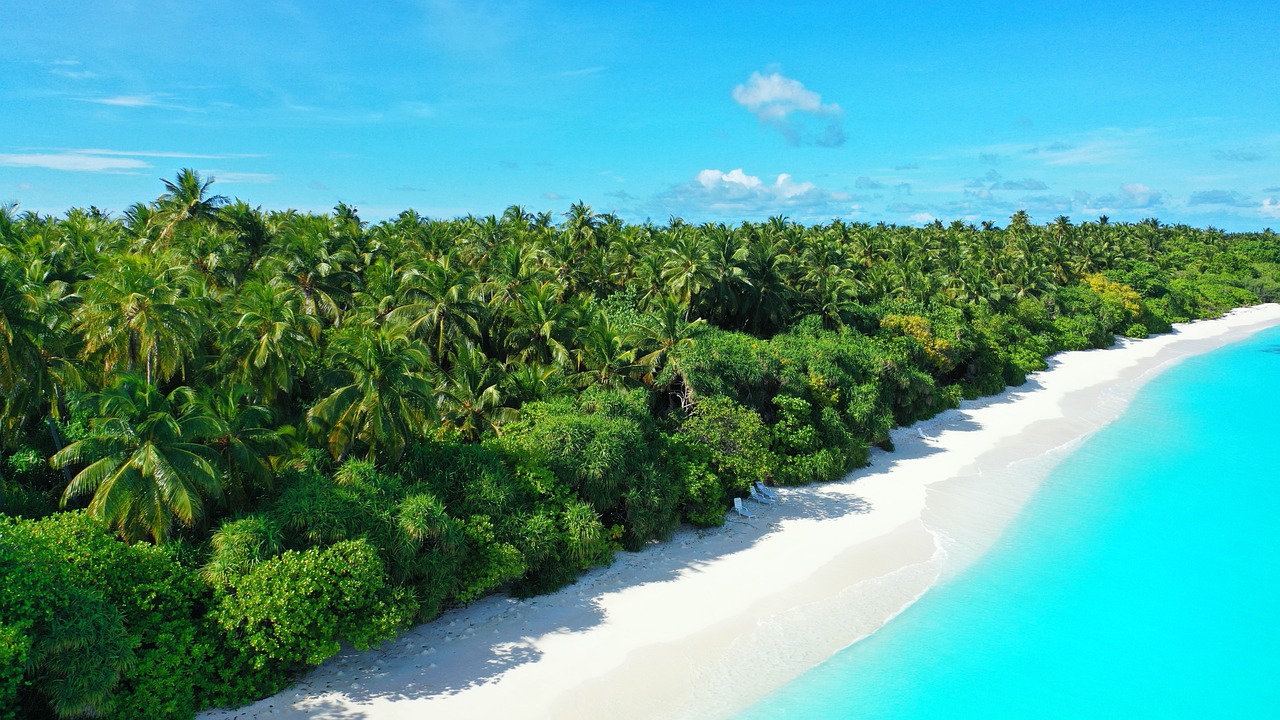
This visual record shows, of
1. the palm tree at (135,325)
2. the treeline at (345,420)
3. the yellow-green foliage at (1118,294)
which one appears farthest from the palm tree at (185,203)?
the yellow-green foliage at (1118,294)

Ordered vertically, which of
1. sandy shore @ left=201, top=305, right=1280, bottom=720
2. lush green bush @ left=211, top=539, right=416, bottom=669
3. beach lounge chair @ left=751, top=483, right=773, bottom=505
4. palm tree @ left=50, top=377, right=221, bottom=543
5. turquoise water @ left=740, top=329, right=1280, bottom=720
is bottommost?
turquoise water @ left=740, top=329, right=1280, bottom=720

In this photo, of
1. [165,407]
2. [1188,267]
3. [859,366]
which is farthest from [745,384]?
[1188,267]

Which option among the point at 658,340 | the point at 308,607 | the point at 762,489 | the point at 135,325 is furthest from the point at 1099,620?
the point at 135,325

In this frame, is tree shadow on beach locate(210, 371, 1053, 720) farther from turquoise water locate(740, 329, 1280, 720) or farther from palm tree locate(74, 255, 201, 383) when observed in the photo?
palm tree locate(74, 255, 201, 383)

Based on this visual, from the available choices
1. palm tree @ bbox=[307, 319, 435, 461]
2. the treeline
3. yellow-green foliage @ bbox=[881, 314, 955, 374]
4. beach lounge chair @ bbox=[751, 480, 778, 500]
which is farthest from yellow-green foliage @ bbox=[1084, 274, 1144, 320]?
palm tree @ bbox=[307, 319, 435, 461]

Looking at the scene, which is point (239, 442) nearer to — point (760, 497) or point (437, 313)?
point (437, 313)
